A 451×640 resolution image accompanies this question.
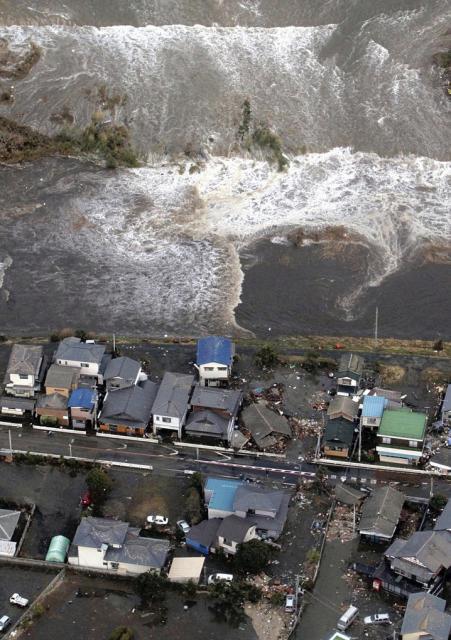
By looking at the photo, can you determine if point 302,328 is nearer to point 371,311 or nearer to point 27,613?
point 371,311

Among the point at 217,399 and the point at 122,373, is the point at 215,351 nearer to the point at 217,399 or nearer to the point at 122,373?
the point at 217,399

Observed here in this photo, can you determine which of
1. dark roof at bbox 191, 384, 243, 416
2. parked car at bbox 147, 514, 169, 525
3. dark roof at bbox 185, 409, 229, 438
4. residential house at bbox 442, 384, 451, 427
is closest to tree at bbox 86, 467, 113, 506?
parked car at bbox 147, 514, 169, 525

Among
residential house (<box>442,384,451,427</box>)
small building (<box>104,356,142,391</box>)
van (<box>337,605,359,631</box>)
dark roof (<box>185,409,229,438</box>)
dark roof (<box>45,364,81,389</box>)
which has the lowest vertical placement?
van (<box>337,605,359,631</box>)

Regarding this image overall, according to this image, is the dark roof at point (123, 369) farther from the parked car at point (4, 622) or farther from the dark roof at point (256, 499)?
the parked car at point (4, 622)

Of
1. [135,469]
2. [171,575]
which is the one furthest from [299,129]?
[171,575]

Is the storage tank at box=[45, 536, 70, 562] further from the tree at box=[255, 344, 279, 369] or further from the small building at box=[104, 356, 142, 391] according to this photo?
the tree at box=[255, 344, 279, 369]

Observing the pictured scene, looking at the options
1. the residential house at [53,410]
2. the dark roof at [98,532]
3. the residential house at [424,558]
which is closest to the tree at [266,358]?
the residential house at [53,410]
